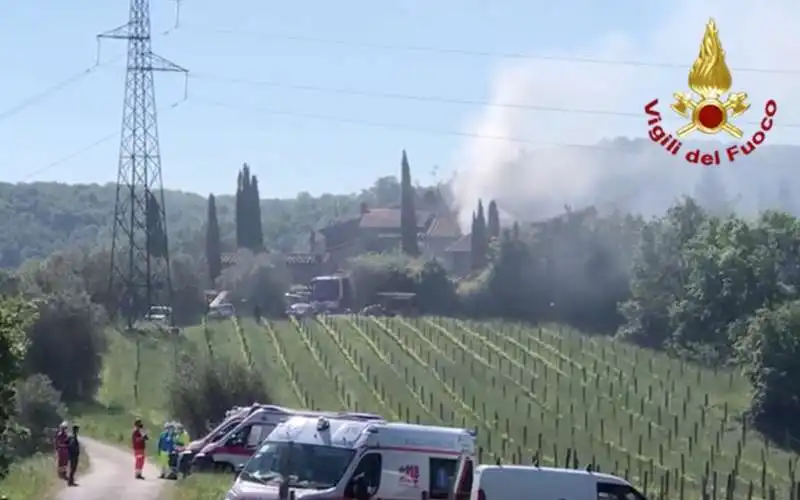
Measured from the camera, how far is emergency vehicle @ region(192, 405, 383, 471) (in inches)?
1193

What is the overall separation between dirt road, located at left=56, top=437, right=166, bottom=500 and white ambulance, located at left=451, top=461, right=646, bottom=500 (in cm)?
895

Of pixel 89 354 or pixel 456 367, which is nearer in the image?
pixel 89 354

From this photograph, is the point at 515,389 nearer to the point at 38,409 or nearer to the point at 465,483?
the point at 38,409

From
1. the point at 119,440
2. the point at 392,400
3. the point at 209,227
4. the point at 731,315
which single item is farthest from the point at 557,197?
the point at 119,440

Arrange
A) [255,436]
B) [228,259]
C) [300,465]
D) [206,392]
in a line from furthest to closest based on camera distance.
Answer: [228,259], [206,392], [255,436], [300,465]

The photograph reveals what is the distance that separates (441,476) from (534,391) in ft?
146

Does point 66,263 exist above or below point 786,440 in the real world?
above

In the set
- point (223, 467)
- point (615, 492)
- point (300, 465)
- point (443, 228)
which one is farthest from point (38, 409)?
point (443, 228)

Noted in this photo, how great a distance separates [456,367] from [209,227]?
7231 centimetres

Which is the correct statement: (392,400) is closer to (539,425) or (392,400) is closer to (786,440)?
(539,425)

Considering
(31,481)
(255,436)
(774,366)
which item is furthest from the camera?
(774,366)

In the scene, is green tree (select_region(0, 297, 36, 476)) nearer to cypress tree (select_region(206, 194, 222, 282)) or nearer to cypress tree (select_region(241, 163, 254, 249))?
cypress tree (select_region(206, 194, 222, 282))

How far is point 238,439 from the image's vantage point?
3075 centimetres

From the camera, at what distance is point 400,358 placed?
75.6m
